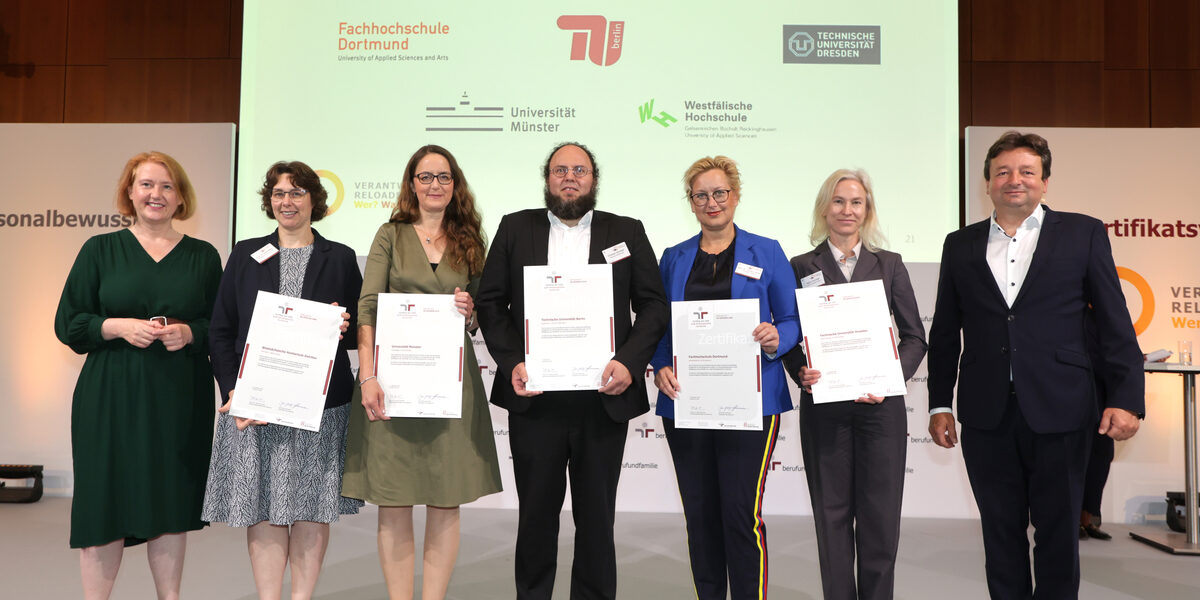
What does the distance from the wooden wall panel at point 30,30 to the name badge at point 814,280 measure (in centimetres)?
648

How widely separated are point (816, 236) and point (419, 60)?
325cm

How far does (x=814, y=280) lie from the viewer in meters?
2.60

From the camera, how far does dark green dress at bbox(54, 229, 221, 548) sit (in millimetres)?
2436

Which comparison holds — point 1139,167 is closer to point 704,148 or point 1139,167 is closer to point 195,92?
point 704,148

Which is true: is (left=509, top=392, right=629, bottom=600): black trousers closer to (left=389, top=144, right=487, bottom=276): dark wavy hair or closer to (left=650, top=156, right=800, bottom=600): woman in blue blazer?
(left=650, top=156, right=800, bottom=600): woman in blue blazer

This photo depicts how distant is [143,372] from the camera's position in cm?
249

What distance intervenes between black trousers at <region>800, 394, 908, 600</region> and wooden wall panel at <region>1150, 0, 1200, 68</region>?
5080 millimetres

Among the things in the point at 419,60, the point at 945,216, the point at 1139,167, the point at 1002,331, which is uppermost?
the point at 419,60

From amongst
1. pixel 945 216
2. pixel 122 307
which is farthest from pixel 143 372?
pixel 945 216

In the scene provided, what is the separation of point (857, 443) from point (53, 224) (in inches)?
228

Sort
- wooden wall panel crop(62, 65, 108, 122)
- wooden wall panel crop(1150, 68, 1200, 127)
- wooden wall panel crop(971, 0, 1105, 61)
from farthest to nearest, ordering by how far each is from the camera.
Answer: wooden wall panel crop(62, 65, 108, 122) → wooden wall panel crop(1150, 68, 1200, 127) → wooden wall panel crop(971, 0, 1105, 61)

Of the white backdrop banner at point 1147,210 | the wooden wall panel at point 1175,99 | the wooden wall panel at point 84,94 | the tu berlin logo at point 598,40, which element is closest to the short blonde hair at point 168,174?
the tu berlin logo at point 598,40

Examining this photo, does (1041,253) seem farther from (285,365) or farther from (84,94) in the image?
(84,94)

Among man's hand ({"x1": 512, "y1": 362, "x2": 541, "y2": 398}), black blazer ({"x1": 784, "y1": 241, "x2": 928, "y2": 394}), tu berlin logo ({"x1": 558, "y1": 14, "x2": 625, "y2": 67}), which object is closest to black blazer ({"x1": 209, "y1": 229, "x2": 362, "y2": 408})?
man's hand ({"x1": 512, "y1": 362, "x2": 541, "y2": 398})
